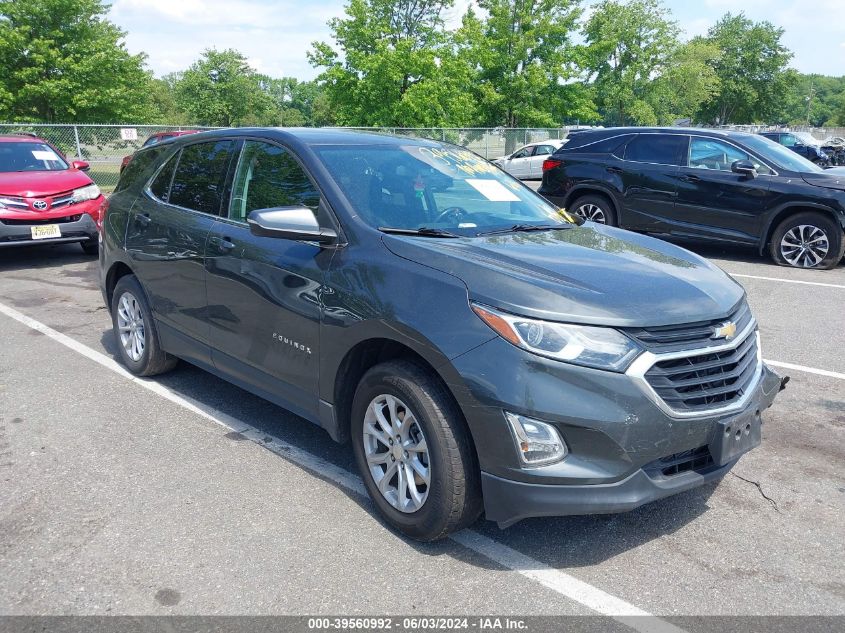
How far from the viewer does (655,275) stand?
3166 mm

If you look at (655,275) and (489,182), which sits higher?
(489,182)

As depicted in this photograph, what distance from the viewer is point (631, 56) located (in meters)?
46.1

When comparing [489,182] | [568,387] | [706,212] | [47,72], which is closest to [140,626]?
[568,387]

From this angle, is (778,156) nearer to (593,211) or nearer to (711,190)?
(711,190)

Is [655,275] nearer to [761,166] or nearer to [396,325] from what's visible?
[396,325]

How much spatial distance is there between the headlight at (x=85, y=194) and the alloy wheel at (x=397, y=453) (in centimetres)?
823

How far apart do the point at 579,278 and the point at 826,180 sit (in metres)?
7.88

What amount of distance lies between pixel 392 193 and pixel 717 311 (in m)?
1.67

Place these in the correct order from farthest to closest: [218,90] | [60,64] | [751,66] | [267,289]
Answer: [751,66], [218,90], [60,64], [267,289]

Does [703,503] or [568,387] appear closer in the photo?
[568,387]

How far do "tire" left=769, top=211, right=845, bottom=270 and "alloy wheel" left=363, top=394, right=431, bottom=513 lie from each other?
26.5 ft

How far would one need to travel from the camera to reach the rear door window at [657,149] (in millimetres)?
10188

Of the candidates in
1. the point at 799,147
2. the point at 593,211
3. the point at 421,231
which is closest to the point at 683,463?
the point at 421,231

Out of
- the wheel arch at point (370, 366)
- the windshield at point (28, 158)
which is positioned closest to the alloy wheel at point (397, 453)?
the wheel arch at point (370, 366)
